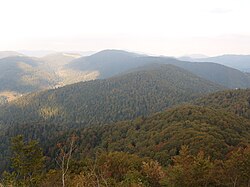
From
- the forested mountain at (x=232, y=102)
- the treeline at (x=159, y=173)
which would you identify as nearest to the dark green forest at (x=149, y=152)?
the treeline at (x=159, y=173)

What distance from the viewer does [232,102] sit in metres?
150

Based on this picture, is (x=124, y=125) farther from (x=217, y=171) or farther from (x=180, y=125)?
(x=217, y=171)

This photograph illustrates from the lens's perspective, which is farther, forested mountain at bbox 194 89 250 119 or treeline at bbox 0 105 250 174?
forested mountain at bbox 194 89 250 119

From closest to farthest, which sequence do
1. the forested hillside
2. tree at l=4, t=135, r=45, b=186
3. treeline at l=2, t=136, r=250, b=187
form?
treeline at l=2, t=136, r=250, b=187 → the forested hillside → tree at l=4, t=135, r=45, b=186

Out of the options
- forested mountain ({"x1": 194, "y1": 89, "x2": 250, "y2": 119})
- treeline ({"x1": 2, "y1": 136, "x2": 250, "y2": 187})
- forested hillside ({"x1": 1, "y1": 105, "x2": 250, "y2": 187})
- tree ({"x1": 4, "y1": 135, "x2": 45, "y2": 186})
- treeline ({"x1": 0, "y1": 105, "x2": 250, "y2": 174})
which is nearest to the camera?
treeline ({"x1": 2, "y1": 136, "x2": 250, "y2": 187})

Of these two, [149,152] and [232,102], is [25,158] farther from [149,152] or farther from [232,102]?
[232,102]

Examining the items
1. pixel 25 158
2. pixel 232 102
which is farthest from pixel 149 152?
pixel 232 102

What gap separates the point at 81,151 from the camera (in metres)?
110

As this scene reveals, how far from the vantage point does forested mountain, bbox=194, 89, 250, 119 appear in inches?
5177

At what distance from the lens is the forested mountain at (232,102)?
132m

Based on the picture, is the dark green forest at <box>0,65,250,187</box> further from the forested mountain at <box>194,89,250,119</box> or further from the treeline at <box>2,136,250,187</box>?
the forested mountain at <box>194,89,250,119</box>

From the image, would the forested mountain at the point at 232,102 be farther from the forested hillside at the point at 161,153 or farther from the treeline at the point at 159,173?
the treeline at the point at 159,173

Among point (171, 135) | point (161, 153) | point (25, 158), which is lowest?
point (161, 153)

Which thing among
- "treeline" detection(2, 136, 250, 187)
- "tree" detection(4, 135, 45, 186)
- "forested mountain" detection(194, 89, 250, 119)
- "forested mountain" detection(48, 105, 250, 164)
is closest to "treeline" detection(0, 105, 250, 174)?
"forested mountain" detection(48, 105, 250, 164)
